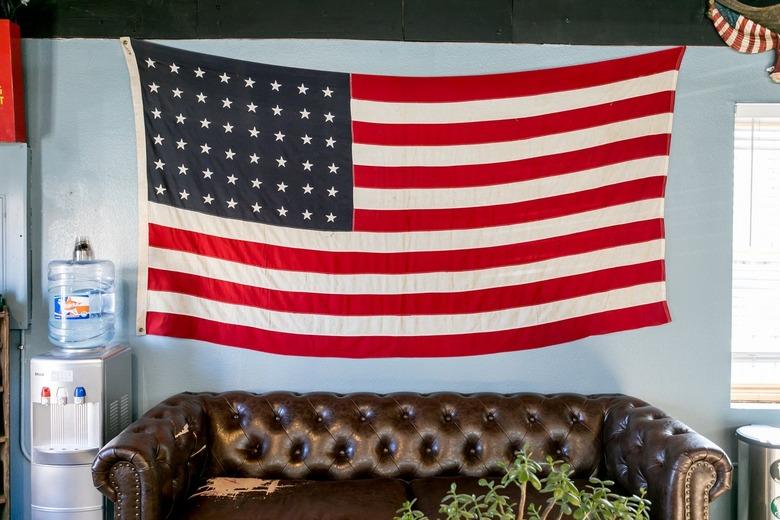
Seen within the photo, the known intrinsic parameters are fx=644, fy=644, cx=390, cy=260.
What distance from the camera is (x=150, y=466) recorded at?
2.35m

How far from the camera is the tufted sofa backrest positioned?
2910 millimetres

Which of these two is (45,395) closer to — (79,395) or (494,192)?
(79,395)

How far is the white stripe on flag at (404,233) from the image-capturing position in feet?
10.3

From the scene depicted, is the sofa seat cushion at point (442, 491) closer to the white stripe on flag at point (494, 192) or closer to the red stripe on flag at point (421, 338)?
the red stripe on flag at point (421, 338)

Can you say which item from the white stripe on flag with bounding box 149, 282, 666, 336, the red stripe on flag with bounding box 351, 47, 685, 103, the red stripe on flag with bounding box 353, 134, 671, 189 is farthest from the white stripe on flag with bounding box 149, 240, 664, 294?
the red stripe on flag with bounding box 351, 47, 685, 103

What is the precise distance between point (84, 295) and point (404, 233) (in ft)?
4.97

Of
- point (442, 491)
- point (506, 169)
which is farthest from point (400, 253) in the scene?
point (442, 491)

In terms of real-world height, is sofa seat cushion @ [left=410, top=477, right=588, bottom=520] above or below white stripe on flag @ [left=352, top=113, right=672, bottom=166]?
below

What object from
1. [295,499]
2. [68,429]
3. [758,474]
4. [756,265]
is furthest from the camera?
[756,265]

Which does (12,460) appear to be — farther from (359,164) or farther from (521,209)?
(521,209)

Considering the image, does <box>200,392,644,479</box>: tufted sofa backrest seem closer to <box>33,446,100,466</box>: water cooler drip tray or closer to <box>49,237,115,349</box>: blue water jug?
<box>33,446,100,466</box>: water cooler drip tray

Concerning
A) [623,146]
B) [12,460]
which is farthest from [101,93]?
[623,146]

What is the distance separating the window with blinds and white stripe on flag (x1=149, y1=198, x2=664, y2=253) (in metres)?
0.55

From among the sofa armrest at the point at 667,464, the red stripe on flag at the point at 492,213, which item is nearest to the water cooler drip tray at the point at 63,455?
the red stripe on flag at the point at 492,213
